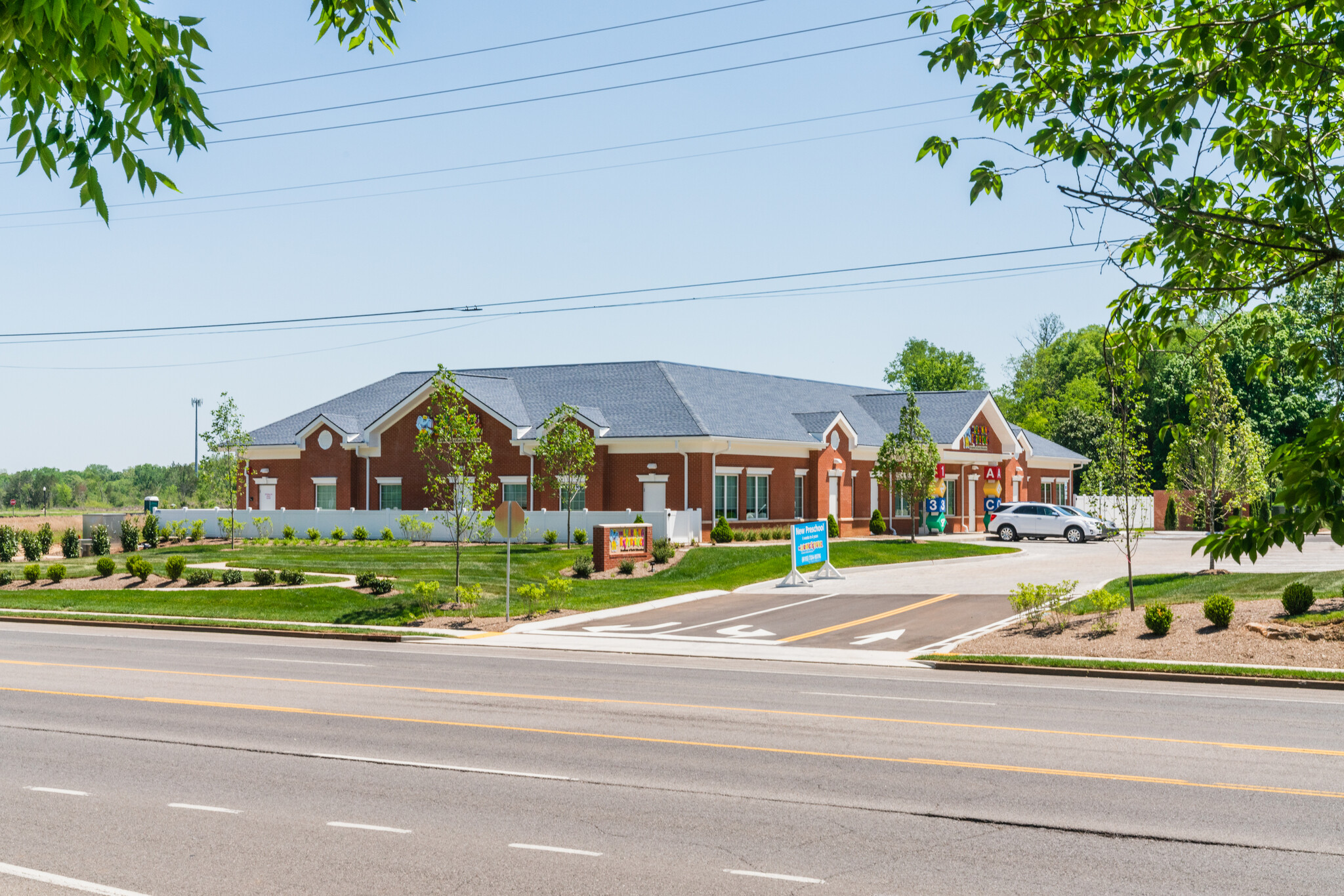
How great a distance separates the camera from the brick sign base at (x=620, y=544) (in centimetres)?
3625


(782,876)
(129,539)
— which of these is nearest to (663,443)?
(129,539)

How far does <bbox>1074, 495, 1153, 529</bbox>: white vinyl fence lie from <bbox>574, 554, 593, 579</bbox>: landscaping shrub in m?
15.4

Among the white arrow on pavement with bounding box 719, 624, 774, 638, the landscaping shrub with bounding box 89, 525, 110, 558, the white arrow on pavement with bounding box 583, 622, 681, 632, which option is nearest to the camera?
the white arrow on pavement with bounding box 719, 624, 774, 638

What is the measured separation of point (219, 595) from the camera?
101ft

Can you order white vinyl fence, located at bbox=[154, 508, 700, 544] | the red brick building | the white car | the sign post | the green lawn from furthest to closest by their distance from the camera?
the white car
the red brick building
white vinyl fence, located at bbox=[154, 508, 700, 544]
the green lawn
the sign post

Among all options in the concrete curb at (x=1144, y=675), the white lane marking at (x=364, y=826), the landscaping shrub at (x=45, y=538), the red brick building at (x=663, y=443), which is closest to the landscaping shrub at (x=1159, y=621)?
the concrete curb at (x=1144, y=675)

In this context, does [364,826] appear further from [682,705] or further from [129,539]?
[129,539]

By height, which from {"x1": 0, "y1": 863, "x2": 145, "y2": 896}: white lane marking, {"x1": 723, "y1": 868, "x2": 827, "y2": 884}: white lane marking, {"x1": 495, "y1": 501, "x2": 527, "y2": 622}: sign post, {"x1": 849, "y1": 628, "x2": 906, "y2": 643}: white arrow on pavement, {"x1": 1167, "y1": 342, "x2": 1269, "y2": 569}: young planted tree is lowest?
{"x1": 849, "y1": 628, "x2": 906, "y2": 643}: white arrow on pavement

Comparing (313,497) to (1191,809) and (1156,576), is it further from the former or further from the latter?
(1191,809)

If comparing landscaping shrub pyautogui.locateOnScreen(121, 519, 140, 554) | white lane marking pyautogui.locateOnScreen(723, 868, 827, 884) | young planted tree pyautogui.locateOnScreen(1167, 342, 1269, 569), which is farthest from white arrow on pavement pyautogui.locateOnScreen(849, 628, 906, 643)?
landscaping shrub pyautogui.locateOnScreen(121, 519, 140, 554)

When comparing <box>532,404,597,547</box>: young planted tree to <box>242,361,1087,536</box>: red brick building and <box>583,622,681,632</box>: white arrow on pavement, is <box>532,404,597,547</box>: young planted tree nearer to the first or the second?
<box>242,361,1087,536</box>: red brick building

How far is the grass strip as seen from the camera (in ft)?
56.4

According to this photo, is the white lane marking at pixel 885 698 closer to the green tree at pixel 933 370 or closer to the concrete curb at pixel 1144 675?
the concrete curb at pixel 1144 675

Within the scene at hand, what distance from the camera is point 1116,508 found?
25.5 meters
